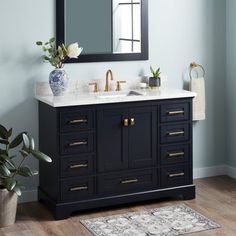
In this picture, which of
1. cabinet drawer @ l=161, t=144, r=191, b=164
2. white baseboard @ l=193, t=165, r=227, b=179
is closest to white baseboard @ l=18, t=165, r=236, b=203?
white baseboard @ l=193, t=165, r=227, b=179

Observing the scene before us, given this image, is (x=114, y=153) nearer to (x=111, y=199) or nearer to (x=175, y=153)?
(x=111, y=199)

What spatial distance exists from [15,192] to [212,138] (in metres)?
2.05

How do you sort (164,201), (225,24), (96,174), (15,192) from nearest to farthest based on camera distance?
(15,192)
(96,174)
(164,201)
(225,24)

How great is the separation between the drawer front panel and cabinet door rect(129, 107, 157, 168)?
0.25 ft

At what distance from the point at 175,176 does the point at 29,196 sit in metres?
1.16

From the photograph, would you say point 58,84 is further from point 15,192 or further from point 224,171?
point 224,171

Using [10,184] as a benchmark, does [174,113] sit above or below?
above

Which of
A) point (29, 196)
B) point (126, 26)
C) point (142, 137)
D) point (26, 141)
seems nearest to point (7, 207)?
point (26, 141)

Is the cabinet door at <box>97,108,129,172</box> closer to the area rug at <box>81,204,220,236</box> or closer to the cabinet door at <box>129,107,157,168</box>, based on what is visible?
the cabinet door at <box>129,107,157,168</box>

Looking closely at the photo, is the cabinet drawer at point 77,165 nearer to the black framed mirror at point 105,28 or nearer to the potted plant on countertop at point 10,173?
the potted plant on countertop at point 10,173

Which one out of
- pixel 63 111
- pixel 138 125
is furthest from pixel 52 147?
pixel 138 125

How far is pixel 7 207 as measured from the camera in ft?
13.4

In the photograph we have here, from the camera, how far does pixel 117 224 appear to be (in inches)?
163

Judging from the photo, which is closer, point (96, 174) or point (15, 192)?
point (15, 192)
